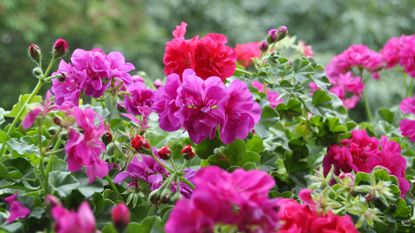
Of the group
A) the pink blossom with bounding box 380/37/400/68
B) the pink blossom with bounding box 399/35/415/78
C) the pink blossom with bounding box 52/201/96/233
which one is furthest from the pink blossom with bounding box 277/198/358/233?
the pink blossom with bounding box 380/37/400/68

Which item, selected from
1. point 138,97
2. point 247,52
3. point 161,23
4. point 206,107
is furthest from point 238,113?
point 161,23

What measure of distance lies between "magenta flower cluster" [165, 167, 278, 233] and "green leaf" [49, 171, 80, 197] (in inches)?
8.0

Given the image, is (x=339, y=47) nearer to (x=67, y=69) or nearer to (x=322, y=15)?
(x=322, y=15)

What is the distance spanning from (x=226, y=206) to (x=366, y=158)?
47 centimetres

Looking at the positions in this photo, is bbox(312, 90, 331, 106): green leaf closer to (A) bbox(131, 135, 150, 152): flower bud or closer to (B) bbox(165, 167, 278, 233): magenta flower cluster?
(A) bbox(131, 135, 150, 152): flower bud

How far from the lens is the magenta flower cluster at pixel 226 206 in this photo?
47 cm

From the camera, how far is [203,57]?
86 cm

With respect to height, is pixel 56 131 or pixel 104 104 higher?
pixel 104 104

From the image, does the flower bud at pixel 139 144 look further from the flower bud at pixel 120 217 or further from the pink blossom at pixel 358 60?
the pink blossom at pixel 358 60

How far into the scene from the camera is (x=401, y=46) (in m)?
1.27

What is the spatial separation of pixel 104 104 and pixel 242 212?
55cm

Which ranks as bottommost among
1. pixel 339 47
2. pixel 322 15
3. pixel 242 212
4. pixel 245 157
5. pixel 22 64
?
pixel 242 212

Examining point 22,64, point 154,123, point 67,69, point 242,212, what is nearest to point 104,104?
point 154,123

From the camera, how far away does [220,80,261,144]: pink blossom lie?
71 cm
